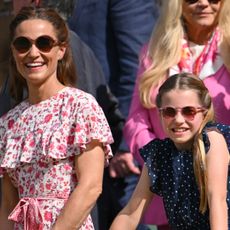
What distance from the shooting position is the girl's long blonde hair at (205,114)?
4.33m

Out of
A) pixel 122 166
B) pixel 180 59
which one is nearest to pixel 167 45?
pixel 180 59

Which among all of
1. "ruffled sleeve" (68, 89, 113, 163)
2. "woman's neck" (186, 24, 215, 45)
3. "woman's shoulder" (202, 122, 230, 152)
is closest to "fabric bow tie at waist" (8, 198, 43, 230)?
"ruffled sleeve" (68, 89, 113, 163)

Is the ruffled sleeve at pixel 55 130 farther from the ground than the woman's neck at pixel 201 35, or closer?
closer

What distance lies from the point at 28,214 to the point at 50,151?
317 mm

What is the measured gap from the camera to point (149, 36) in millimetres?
5805

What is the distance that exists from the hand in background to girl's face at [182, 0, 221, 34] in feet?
2.90

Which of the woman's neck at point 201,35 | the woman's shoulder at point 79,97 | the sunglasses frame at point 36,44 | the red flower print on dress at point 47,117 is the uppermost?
the sunglasses frame at point 36,44

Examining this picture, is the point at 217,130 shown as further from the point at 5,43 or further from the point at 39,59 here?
the point at 5,43

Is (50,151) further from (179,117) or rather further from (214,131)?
(214,131)

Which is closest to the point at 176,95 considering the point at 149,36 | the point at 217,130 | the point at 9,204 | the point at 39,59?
the point at 217,130

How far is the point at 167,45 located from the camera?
5230 mm

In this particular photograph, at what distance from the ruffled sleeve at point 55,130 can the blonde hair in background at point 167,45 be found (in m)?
0.67

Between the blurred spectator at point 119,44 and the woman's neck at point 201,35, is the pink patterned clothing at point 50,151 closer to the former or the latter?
the woman's neck at point 201,35

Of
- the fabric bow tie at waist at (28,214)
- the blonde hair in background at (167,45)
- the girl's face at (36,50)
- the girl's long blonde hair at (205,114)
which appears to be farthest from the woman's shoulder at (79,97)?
the blonde hair in background at (167,45)
